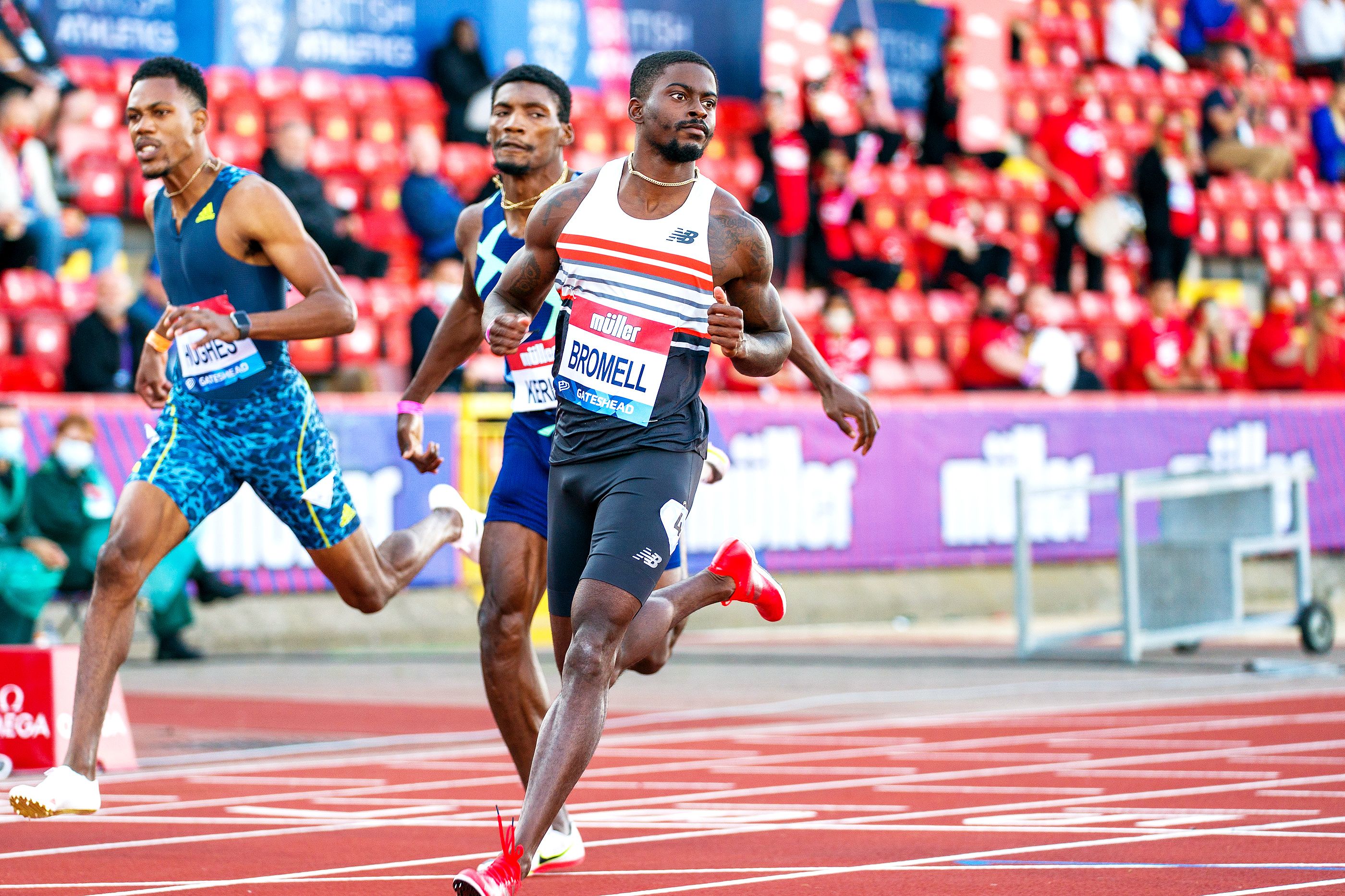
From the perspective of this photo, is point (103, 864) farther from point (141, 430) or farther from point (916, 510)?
point (916, 510)

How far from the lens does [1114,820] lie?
6.98 meters

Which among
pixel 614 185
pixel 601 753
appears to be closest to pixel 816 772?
pixel 601 753

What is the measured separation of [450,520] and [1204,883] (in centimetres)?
348

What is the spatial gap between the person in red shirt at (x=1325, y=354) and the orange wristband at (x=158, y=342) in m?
16.8

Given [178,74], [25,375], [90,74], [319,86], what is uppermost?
[319,86]

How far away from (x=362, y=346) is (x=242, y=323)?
33.9ft

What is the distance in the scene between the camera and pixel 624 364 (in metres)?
5.41

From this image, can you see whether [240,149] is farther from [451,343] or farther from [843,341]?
[451,343]

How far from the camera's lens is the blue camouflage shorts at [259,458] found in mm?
6668

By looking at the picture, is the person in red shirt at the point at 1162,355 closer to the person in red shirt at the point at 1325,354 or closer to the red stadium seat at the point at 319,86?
the person in red shirt at the point at 1325,354

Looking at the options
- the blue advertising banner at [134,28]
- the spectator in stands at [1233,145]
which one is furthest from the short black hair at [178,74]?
the spectator in stands at [1233,145]

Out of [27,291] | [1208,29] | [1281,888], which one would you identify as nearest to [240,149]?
[27,291]

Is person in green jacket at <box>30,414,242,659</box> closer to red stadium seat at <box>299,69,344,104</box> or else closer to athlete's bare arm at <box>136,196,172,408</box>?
athlete's bare arm at <box>136,196,172,408</box>

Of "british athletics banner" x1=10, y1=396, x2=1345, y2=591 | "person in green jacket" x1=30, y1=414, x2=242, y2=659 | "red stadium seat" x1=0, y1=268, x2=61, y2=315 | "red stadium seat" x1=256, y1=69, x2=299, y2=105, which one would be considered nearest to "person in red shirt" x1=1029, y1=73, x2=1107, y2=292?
"british athletics banner" x1=10, y1=396, x2=1345, y2=591
